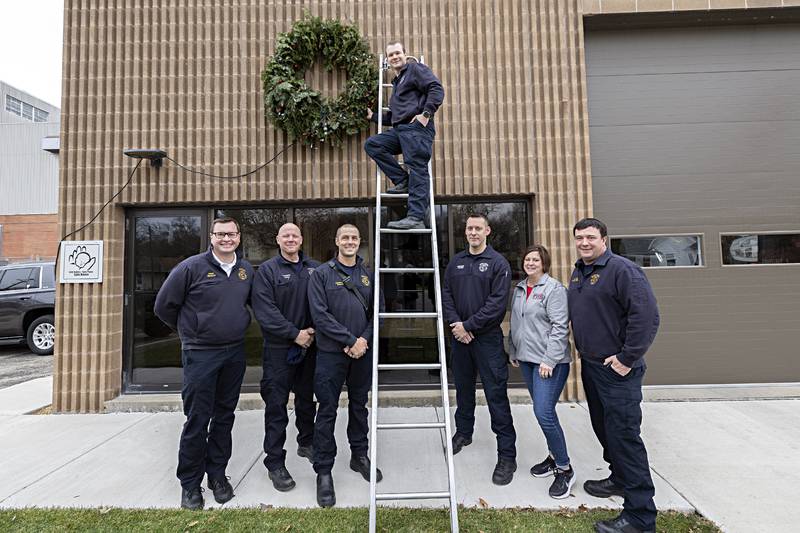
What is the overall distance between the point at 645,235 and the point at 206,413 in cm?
530

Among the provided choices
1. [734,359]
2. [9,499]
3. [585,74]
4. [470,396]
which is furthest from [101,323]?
[734,359]

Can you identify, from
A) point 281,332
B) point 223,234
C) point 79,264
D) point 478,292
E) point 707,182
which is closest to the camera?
point 223,234

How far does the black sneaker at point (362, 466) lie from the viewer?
324 centimetres

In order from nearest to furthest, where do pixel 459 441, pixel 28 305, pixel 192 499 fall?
Result: pixel 192 499, pixel 459 441, pixel 28 305

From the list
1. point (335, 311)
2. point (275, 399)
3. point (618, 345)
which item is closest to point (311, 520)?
point (275, 399)

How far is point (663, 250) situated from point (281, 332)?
484 centimetres

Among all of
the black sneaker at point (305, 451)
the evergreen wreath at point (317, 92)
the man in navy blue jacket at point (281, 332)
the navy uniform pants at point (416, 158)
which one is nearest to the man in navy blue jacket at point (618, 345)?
the navy uniform pants at point (416, 158)

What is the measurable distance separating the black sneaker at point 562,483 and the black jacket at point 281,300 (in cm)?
222

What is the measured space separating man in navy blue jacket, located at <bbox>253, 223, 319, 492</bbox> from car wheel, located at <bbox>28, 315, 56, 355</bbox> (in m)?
8.18

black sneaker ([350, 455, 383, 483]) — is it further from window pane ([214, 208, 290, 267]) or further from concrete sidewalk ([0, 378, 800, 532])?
window pane ([214, 208, 290, 267])

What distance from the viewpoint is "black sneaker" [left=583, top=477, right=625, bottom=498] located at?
118 inches

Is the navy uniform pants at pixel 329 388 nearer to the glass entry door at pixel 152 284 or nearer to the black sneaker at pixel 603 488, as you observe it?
the black sneaker at pixel 603 488

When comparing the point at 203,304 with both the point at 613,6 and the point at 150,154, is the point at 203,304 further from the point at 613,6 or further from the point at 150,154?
the point at 613,6

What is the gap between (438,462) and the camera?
3533 millimetres
